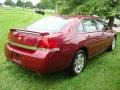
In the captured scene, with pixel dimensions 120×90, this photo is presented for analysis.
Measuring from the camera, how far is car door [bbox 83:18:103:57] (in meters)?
6.02

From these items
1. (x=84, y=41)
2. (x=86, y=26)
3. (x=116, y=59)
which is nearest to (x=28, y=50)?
(x=84, y=41)

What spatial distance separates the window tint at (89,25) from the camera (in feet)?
20.0

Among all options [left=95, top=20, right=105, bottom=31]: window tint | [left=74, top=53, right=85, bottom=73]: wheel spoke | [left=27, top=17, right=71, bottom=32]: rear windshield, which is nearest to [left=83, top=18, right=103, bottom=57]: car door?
[left=95, top=20, right=105, bottom=31]: window tint

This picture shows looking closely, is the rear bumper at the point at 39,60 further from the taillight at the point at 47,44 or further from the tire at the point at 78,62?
the tire at the point at 78,62

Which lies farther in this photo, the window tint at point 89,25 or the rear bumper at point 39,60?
the window tint at point 89,25

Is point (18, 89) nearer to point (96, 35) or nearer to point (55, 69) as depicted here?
point (55, 69)

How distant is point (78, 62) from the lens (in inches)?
225

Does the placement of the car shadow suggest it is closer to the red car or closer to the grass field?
the grass field

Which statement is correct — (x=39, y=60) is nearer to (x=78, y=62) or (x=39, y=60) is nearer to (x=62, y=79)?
(x=62, y=79)

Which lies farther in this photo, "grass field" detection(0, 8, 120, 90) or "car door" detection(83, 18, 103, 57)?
"car door" detection(83, 18, 103, 57)

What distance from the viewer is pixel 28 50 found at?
4938mm

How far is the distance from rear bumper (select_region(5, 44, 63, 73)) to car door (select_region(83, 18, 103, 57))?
1335 millimetres

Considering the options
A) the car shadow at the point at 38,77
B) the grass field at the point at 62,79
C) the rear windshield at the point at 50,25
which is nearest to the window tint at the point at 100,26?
the grass field at the point at 62,79

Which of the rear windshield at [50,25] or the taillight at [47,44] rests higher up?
the rear windshield at [50,25]
